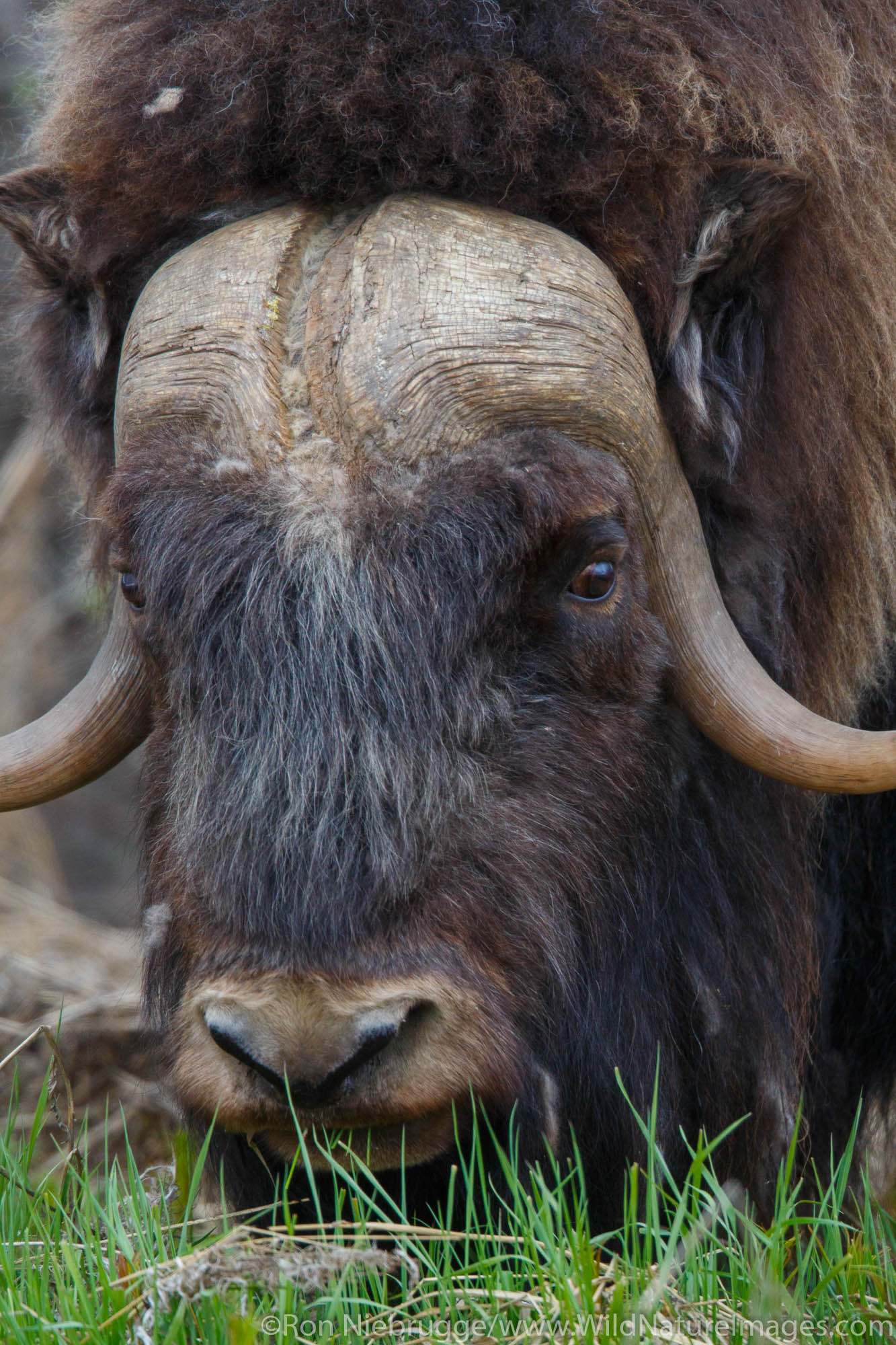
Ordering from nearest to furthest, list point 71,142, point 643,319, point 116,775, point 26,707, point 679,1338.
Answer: point 679,1338, point 643,319, point 71,142, point 26,707, point 116,775

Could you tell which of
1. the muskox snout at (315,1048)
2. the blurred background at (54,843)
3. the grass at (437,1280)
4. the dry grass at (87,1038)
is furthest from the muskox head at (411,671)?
the dry grass at (87,1038)

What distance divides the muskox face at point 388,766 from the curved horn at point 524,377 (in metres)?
0.07

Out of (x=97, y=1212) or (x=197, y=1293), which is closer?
(x=197, y=1293)

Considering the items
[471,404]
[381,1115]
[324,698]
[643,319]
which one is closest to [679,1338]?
[381,1115]

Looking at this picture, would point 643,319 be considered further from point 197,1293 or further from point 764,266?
point 197,1293

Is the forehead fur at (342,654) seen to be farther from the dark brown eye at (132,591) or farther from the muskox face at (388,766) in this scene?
the dark brown eye at (132,591)

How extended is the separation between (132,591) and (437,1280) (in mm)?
1169

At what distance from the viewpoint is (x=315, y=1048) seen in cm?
188

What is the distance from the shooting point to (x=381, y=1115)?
1.96 metres

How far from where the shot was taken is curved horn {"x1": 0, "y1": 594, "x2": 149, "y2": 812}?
2.80 metres

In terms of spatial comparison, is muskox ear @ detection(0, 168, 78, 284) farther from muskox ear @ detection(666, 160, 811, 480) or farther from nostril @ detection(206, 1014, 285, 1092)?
nostril @ detection(206, 1014, 285, 1092)

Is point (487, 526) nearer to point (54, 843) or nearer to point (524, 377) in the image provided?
point (524, 377)

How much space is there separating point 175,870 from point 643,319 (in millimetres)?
1157

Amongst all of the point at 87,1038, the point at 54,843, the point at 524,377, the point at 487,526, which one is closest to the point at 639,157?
the point at 524,377
